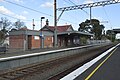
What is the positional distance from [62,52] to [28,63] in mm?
9390

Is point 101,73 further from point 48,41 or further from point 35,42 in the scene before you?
point 48,41

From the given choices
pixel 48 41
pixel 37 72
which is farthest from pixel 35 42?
pixel 37 72

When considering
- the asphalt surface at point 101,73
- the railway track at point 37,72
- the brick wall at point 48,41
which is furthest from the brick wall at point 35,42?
the asphalt surface at point 101,73

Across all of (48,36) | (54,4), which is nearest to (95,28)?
(48,36)

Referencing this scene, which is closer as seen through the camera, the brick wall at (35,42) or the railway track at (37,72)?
the railway track at (37,72)

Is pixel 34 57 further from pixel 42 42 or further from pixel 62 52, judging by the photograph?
pixel 42 42

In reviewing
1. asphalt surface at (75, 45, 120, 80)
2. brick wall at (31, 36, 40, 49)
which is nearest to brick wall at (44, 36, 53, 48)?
brick wall at (31, 36, 40, 49)

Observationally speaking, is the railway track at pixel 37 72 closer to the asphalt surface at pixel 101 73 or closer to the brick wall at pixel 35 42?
the asphalt surface at pixel 101 73

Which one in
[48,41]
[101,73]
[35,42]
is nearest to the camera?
[101,73]

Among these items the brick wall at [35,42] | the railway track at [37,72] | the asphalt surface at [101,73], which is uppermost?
the brick wall at [35,42]

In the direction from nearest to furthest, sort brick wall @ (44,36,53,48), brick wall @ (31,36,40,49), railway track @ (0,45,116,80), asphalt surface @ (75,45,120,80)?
asphalt surface @ (75,45,120,80), railway track @ (0,45,116,80), brick wall @ (31,36,40,49), brick wall @ (44,36,53,48)

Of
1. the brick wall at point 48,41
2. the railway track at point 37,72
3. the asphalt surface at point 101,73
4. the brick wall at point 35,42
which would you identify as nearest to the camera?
the asphalt surface at point 101,73

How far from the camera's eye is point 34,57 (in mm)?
20141

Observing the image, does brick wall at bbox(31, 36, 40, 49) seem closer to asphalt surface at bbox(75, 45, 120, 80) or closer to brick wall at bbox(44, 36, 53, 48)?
brick wall at bbox(44, 36, 53, 48)
